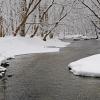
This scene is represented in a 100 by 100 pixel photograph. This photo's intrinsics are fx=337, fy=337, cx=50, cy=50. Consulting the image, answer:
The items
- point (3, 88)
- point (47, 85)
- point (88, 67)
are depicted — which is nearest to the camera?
point (3, 88)

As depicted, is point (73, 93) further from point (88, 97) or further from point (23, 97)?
point (23, 97)

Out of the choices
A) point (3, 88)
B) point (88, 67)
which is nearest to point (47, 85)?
point (3, 88)

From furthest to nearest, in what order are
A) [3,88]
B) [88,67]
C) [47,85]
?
[88,67] → [47,85] → [3,88]

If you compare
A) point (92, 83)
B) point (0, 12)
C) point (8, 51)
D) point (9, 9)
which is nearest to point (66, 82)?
point (92, 83)

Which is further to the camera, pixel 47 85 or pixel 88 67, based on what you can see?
pixel 88 67

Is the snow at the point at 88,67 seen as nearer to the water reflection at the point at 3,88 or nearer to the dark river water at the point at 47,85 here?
the dark river water at the point at 47,85

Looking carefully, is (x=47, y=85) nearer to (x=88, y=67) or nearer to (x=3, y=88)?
(x=3, y=88)

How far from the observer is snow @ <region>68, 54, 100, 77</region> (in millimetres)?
19156

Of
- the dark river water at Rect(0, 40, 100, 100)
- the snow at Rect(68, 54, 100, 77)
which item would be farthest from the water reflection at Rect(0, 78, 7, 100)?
the snow at Rect(68, 54, 100, 77)

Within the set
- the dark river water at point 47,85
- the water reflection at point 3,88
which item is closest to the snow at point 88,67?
the dark river water at point 47,85

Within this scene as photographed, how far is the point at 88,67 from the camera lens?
20.0m

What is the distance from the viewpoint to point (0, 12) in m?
43.5

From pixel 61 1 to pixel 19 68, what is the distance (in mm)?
28073

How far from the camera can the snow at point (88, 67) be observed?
62.8 ft
